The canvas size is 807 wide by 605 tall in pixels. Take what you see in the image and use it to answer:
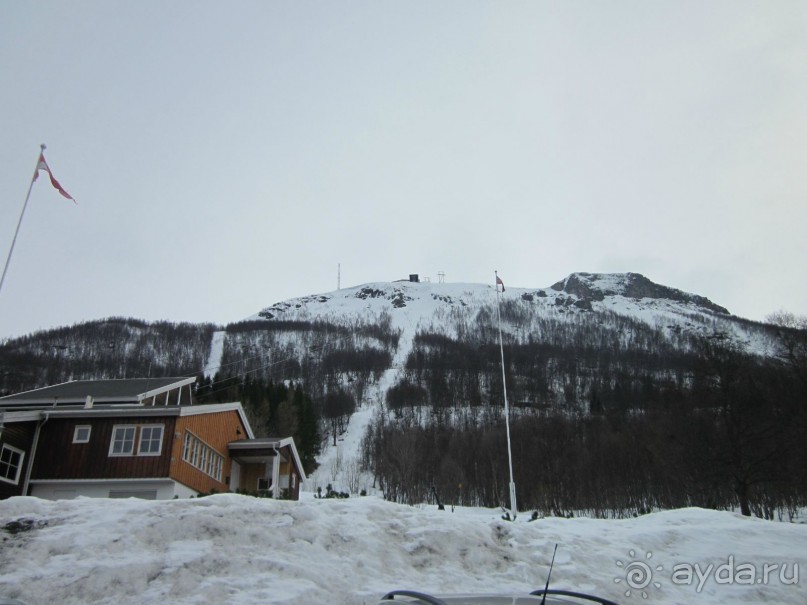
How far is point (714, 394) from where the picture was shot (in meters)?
34.6

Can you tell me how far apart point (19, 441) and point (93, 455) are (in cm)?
299

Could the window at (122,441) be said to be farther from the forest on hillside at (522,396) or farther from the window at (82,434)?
the forest on hillside at (522,396)

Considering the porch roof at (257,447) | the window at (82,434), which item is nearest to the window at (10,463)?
the window at (82,434)

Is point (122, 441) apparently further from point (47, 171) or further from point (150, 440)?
point (47, 171)

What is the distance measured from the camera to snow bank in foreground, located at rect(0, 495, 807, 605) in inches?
356

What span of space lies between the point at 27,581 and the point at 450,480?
58.3 meters

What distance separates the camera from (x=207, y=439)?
2922cm

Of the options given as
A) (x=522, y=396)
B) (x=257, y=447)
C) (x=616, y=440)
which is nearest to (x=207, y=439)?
(x=257, y=447)

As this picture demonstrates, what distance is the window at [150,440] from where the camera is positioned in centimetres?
2572

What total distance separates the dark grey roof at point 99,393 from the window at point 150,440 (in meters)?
3.23

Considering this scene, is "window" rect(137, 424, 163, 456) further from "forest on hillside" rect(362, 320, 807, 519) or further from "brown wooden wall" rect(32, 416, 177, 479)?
"forest on hillside" rect(362, 320, 807, 519)

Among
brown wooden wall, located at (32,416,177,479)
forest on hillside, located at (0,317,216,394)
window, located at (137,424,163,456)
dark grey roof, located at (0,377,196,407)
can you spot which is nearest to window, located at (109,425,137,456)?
brown wooden wall, located at (32,416,177,479)

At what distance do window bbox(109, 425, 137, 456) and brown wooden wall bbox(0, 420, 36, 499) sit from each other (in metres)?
3.47

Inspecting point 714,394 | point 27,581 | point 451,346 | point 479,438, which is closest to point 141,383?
point 27,581
